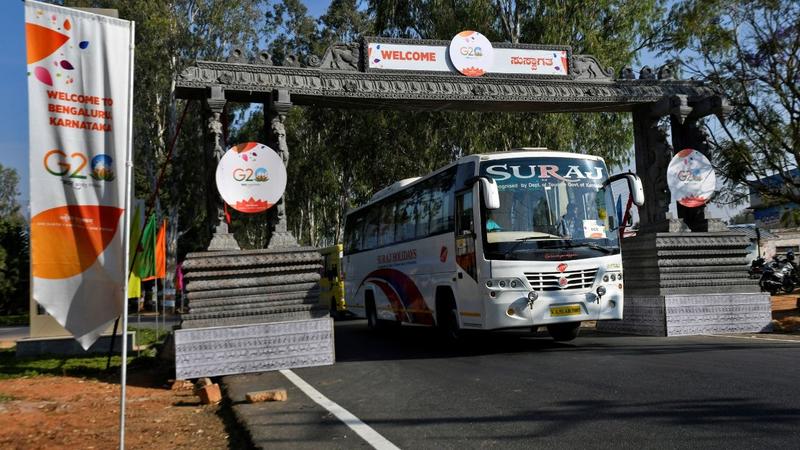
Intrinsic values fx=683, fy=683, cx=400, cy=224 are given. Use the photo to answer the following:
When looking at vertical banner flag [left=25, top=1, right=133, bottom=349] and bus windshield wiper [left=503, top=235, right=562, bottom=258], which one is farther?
bus windshield wiper [left=503, top=235, right=562, bottom=258]

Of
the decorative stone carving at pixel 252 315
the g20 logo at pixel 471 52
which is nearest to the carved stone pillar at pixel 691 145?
the g20 logo at pixel 471 52

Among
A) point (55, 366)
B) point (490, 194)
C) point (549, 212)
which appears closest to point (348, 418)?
point (490, 194)

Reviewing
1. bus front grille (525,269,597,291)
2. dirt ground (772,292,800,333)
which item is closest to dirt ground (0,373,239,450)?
bus front grille (525,269,597,291)

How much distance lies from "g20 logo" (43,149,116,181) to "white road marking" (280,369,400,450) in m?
2.86

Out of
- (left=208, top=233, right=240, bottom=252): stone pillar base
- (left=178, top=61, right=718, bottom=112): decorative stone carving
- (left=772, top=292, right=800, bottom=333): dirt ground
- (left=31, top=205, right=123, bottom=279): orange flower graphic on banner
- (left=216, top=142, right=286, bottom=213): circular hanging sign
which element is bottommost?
(left=772, top=292, right=800, bottom=333): dirt ground

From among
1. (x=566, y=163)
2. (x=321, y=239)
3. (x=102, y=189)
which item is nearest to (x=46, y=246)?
(x=102, y=189)

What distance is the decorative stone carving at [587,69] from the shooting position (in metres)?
13.5

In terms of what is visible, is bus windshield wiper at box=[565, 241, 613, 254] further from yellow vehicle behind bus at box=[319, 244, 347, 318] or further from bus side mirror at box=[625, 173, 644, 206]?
yellow vehicle behind bus at box=[319, 244, 347, 318]

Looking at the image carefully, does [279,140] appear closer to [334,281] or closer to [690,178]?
[690,178]

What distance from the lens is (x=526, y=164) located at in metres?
11.1

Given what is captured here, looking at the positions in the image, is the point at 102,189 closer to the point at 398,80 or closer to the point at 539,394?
the point at 539,394

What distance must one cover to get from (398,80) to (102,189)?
27.7 ft

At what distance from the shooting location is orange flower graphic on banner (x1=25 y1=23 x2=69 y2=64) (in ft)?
14.8

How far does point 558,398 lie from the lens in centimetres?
682
